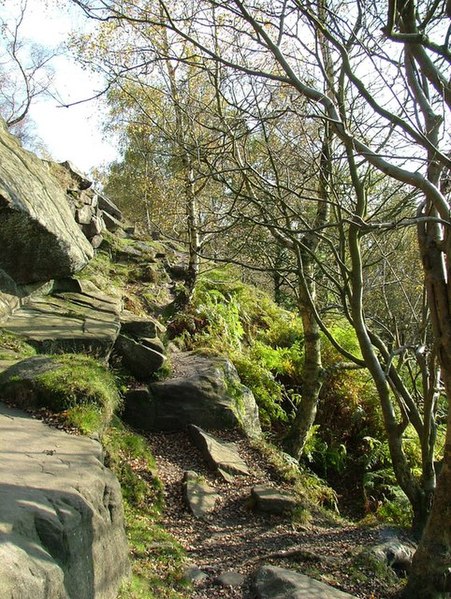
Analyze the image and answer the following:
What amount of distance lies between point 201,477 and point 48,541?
12.6ft

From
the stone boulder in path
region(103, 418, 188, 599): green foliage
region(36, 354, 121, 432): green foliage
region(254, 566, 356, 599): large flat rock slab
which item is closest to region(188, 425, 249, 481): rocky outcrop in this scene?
the stone boulder in path

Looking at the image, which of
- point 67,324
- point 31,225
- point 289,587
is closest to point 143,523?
point 289,587

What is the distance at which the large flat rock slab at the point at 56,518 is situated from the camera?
283 centimetres

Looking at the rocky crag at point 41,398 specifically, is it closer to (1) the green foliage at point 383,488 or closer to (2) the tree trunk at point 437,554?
(1) the green foliage at point 383,488

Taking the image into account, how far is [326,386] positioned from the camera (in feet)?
34.9

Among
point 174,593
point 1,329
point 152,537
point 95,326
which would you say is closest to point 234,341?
point 95,326

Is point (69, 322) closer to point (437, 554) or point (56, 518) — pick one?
point (56, 518)

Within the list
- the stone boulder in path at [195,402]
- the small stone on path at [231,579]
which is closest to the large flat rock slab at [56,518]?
the small stone on path at [231,579]

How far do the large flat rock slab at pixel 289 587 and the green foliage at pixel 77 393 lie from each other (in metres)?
2.10

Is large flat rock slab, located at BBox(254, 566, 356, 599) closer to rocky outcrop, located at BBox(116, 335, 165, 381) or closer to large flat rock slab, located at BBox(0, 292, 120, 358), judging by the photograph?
large flat rock slab, located at BBox(0, 292, 120, 358)

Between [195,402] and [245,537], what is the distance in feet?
8.35

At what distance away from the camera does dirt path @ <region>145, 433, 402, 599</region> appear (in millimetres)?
4863

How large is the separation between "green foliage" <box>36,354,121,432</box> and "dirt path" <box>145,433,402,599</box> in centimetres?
150

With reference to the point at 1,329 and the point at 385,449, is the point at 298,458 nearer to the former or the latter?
the point at 385,449
